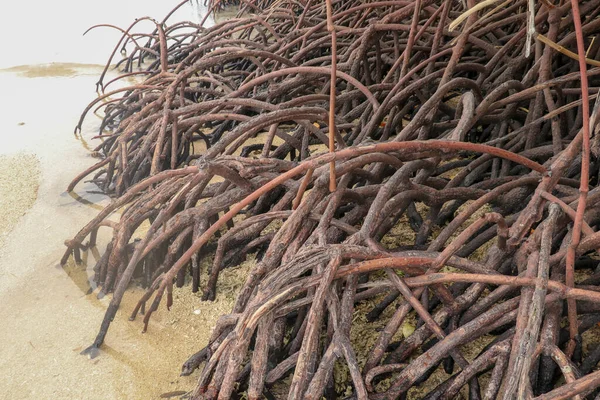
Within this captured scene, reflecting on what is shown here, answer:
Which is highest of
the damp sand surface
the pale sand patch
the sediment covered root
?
the sediment covered root

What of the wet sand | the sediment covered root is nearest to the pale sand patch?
the wet sand

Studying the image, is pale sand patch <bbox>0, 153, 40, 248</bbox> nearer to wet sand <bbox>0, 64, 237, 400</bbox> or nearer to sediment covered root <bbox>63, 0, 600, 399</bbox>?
wet sand <bbox>0, 64, 237, 400</bbox>

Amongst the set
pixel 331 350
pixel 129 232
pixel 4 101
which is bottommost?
pixel 4 101

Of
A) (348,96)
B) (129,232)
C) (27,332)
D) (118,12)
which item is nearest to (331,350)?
(129,232)

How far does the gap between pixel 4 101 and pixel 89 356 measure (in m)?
3.30

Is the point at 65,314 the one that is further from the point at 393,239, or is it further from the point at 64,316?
the point at 393,239

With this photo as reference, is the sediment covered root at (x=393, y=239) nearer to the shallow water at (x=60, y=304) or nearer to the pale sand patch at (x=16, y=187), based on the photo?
the shallow water at (x=60, y=304)

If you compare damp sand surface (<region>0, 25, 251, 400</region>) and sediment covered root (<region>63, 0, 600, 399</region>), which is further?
damp sand surface (<region>0, 25, 251, 400</region>)

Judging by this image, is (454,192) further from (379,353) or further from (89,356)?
(89,356)

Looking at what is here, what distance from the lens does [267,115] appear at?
1711 millimetres

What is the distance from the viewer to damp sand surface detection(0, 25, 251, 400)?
1.54 metres

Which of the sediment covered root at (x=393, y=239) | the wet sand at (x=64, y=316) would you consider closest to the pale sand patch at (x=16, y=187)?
the wet sand at (x=64, y=316)

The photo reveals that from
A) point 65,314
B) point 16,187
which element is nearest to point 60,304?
point 65,314

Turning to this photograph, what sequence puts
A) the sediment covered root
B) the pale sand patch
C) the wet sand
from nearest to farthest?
the sediment covered root < the wet sand < the pale sand patch
